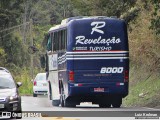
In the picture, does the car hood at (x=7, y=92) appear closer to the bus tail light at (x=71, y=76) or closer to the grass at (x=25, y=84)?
the bus tail light at (x=71, y=76)

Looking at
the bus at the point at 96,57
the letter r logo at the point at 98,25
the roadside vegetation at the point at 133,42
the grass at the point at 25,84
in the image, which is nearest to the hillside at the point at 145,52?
the roadside vegetation at the point at 133,42

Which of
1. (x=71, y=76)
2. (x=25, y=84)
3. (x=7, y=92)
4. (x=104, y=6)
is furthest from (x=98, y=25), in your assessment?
(x=25, y=84)

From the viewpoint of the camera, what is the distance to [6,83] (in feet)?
76.2

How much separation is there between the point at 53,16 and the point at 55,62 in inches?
2226

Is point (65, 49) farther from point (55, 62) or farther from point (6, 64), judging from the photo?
point (6, 64)

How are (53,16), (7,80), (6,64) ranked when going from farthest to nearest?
(53,16), (6,64), (7,80)

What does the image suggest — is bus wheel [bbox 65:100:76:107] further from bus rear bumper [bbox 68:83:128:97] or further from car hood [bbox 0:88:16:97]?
car hood [bbox 0:88:16:97]

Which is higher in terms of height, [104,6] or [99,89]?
[104,6]

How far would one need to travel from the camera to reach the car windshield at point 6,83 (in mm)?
22969

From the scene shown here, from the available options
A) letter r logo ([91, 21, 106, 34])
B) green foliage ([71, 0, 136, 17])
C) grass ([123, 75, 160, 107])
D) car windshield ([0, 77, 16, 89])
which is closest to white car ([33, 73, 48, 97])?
green foliage ([71, 0, 136, 17])

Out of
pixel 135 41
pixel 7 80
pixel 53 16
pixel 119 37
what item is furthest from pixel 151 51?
pixel 53 16

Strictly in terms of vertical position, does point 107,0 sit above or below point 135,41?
above

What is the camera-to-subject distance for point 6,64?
7038 centimetres

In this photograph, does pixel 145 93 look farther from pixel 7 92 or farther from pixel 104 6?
pixel 7 92
